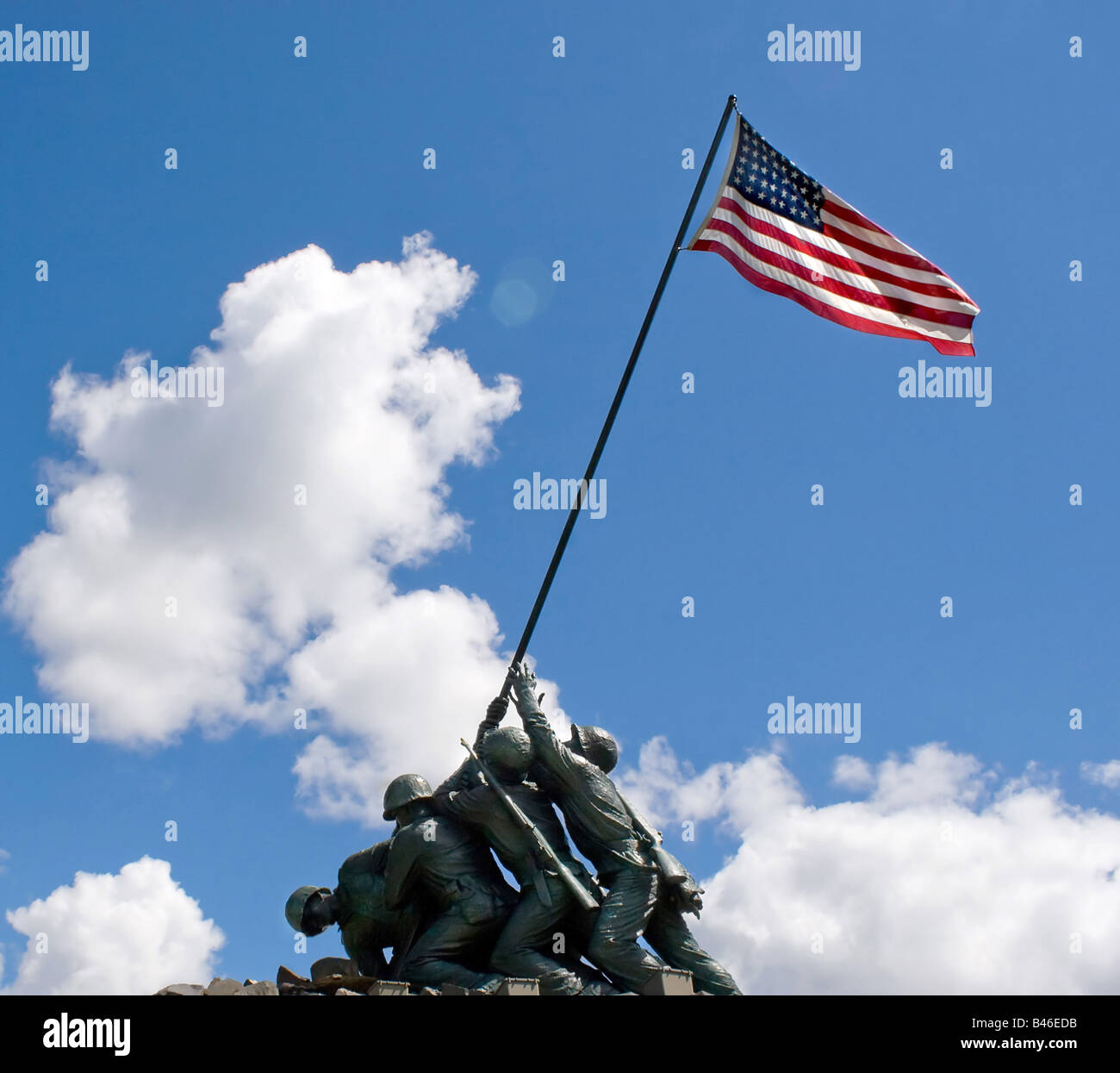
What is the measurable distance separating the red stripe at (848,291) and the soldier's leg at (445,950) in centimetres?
924

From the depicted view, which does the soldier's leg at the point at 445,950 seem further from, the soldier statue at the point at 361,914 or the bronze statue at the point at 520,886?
the soldier statue at the point at 361,914

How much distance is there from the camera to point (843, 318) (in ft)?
52.4

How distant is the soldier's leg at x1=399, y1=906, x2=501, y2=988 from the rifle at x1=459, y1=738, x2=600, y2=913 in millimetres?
983

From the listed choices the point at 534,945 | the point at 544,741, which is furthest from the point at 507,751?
the point at 534,945

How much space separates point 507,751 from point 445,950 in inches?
101

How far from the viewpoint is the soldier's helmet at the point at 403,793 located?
15867mm

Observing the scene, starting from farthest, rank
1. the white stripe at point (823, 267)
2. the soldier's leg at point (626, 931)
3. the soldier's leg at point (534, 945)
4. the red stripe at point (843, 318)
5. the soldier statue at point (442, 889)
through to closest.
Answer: the white stripe at point (823, 267) < the red stripe at point (843, 318) < the soldier statue at point (442, 889) < the soldier's leg at point (626, 931) < the soldier's leg at point (534, 945)

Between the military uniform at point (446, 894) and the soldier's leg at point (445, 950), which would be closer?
the soldier's leg at point (445, 950)

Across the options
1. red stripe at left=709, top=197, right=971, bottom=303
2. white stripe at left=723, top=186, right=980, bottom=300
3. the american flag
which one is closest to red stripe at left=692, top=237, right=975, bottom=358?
the american flag

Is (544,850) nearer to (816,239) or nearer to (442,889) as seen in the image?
(442,889)

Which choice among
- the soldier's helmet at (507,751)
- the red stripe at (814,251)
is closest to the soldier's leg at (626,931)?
the soldier's helmet at (507,751)

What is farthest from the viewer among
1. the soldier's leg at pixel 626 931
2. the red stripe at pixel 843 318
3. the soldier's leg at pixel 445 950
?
the red stripe at pixel 843 318
